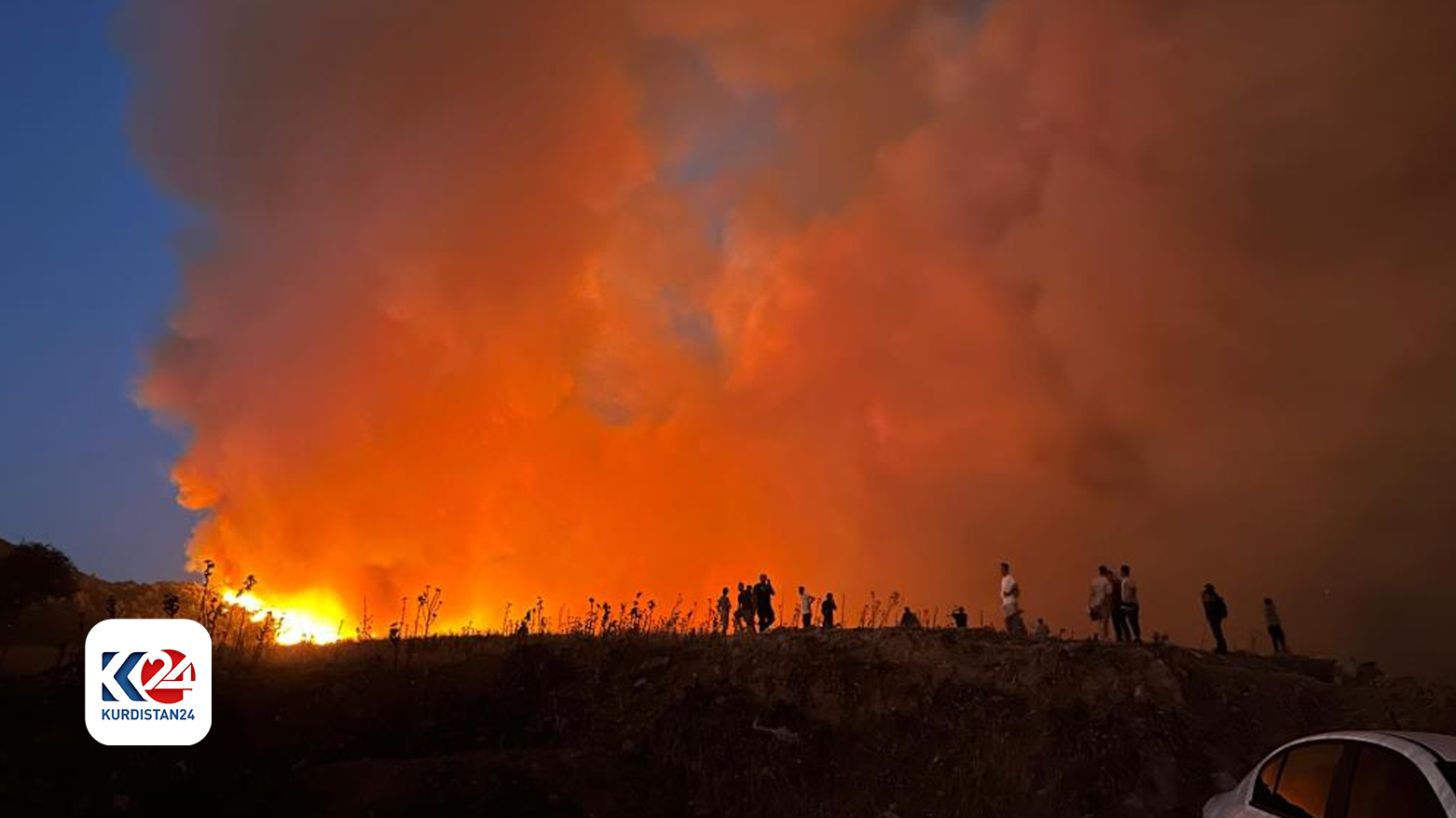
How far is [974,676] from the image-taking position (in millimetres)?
20203

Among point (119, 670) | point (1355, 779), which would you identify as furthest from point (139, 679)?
point (1355, 779)

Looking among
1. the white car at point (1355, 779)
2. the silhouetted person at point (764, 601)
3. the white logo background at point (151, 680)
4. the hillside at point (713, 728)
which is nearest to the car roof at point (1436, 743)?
the white car at point (1355, 779)

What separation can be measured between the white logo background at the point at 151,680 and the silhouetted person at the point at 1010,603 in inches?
790

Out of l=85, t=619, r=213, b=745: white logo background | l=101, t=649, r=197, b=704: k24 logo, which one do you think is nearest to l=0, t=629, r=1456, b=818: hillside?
l=85, t=619, r=213, b=745: white logo background

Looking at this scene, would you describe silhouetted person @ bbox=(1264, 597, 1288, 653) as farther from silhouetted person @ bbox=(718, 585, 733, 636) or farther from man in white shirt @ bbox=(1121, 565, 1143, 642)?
silhouetted person @ bbox=(718, 585, 733, 636)

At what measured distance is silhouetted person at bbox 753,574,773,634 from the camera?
3017cm

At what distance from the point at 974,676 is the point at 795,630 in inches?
207

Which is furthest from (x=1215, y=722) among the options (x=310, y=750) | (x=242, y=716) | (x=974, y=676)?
(x=242, y=716)

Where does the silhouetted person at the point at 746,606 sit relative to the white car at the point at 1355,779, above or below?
above

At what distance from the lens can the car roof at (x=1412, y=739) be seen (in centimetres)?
650

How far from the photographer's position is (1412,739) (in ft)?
22.4

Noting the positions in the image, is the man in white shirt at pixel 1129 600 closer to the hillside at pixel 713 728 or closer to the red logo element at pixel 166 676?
the hillside at pixel 713 728

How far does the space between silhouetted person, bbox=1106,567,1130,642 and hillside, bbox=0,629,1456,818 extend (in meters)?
2.61

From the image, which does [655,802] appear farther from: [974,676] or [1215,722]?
[1215,722]
